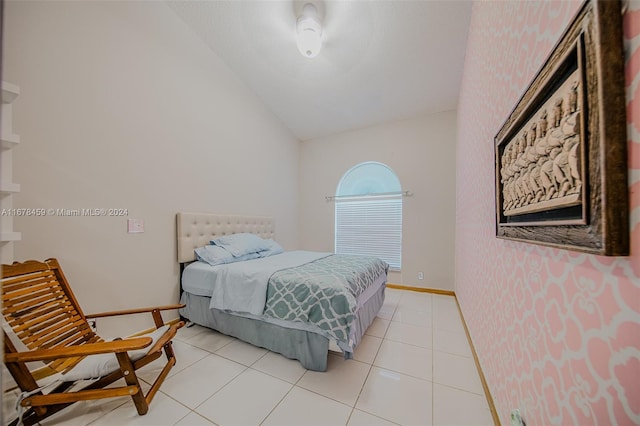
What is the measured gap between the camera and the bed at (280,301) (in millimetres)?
1707

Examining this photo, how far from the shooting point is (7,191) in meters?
1.21

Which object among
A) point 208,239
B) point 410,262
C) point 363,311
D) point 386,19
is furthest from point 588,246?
point 410,262

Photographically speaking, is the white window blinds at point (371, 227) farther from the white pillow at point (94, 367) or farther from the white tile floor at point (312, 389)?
the white pillow at point (94, 367)

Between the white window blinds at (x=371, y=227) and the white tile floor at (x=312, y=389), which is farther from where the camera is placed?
the white window blinds at (x=371, y=227)

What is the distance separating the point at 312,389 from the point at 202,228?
2.03 meters

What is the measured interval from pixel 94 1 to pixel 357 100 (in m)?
2.86

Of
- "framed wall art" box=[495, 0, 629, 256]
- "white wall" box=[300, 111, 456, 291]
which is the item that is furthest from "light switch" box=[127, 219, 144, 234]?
"white wall" box=[300, 111, 456, 291]

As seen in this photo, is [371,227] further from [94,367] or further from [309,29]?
[94,367]

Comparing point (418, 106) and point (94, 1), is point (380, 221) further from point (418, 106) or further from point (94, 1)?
point (94, 1)

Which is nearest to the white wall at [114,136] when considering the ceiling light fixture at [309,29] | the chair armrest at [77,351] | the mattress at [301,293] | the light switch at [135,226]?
the light switch at [135,226]

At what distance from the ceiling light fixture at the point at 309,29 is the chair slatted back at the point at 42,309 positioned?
2753mm

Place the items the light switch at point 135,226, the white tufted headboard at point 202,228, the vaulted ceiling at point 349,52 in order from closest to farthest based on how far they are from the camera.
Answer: the light switch at point 135,226, the vaulted ceiling at point 349,52, the white tufted headboard at point 202,228

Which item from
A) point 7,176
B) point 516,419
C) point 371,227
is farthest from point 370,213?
point 7,176

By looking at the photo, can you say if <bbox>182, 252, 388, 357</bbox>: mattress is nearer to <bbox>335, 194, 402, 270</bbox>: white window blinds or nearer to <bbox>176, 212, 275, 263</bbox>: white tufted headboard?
<bbox>176, 212, 275, 263</bbox>: white tufted headboard
